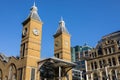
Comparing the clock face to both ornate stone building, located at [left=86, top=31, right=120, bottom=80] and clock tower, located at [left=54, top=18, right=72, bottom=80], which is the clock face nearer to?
clock tower, located at [left=54, top=18, right=72, bottom=80]

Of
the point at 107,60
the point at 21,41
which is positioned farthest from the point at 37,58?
the point at 107,60

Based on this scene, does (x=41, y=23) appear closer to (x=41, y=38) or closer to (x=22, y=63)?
(x=41, y=38)

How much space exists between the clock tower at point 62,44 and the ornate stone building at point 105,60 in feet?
41.2

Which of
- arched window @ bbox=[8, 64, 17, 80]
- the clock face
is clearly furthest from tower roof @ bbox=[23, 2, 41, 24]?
arched window @ bbox=[8, 64, 17, 80]

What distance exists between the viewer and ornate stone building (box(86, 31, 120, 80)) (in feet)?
182

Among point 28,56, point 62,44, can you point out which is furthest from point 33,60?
point 62,44

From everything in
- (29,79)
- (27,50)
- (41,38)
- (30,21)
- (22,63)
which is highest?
(30,21)

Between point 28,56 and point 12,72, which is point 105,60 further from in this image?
point 12,72

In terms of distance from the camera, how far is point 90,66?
6216 centimetres

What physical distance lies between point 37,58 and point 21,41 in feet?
17.8

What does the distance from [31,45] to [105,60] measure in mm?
26142

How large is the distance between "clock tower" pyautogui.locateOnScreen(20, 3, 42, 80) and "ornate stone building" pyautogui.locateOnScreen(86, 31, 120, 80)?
69.8ft

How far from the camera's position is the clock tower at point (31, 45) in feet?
125

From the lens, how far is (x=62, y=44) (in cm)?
4625
